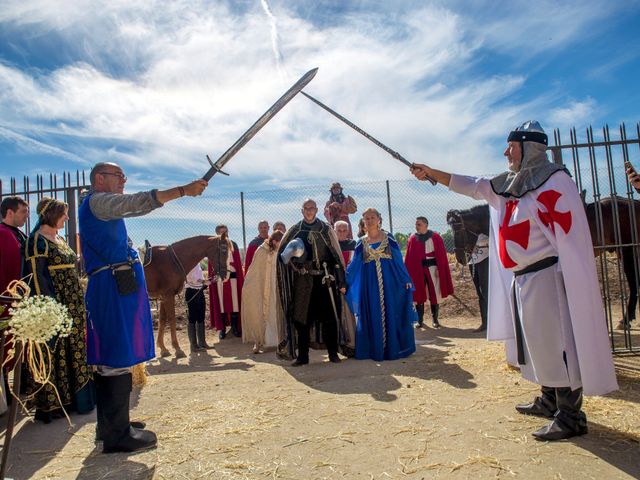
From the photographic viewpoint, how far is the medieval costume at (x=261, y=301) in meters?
7.99

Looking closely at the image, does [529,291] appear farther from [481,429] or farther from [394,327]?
[394,327]

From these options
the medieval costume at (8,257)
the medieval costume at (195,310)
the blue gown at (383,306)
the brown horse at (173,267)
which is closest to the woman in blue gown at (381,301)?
the blue gown at (383,306)

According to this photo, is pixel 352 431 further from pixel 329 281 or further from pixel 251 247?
pixel 251 247

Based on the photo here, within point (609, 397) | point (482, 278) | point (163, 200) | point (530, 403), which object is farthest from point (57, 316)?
point (482, 278)

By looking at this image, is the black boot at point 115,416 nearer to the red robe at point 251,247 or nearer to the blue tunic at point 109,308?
the blue tunic at point 109,308

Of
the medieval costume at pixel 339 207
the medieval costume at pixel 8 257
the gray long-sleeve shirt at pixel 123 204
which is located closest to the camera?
the gray long-sleeve shirt at pixel 123 204

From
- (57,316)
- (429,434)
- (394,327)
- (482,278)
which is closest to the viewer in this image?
(57,316)

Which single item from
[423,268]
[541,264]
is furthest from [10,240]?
[423,268]

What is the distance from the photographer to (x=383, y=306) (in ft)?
21.6

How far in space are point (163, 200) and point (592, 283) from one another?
3.00 meters

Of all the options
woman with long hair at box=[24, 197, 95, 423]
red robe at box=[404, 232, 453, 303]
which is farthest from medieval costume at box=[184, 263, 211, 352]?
red robe at box=[404, 232, 453, 303]

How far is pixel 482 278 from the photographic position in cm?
847

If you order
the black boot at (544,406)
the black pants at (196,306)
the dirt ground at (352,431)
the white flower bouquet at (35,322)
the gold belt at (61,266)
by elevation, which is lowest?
the dirt ground at (352,431)

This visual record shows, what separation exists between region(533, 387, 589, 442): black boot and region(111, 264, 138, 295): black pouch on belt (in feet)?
10.1
